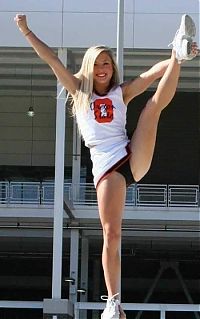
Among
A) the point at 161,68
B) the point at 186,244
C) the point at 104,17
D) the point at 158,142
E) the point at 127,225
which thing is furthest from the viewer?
the point at 158,142

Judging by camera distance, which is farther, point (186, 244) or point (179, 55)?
point (186, 244)

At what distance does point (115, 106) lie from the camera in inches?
142

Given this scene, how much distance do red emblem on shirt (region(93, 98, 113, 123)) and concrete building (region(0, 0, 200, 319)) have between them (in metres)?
10.5

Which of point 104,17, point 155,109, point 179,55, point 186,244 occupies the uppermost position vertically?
point 104,17

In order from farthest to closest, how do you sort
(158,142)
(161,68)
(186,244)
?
(158,142)
(186,244)
(161,68)

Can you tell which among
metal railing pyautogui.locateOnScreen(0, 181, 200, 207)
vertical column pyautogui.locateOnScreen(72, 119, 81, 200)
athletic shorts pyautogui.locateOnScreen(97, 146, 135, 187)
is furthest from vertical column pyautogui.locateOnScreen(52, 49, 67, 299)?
athletic shorts pyautogui.locateOnScreen(97, 146, 135, 187)

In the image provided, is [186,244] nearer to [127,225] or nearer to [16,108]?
[127,225]

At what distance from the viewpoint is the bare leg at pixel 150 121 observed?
331 cm

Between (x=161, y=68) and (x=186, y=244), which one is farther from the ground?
(x=161, y=68)

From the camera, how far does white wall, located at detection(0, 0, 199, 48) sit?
672 inches

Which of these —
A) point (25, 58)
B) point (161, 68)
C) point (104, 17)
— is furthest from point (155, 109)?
point (25, 58)

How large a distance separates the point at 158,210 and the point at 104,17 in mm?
5490

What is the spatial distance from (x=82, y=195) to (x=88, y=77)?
672 inches

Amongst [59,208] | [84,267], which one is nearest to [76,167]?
[84,267]
